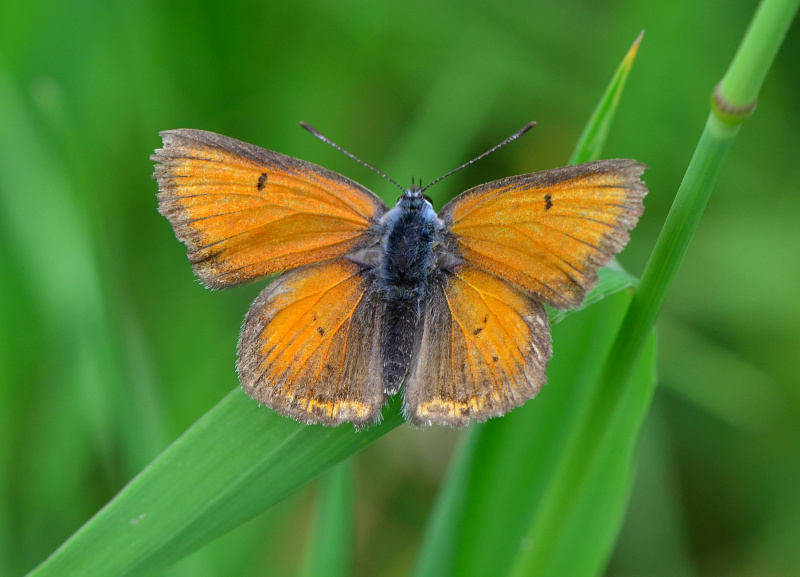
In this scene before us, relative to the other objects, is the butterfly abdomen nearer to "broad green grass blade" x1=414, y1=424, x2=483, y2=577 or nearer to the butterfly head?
the butterfly head

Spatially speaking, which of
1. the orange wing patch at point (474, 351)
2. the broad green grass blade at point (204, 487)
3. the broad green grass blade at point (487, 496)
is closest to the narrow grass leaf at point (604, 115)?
the broad green grass blade at point (487, 496)

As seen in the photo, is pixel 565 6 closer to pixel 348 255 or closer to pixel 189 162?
pixel 348 255

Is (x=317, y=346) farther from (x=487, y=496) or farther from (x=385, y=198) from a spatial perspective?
(x=385, y=198)

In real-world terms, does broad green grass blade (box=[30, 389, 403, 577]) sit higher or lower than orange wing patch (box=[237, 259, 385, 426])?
lower

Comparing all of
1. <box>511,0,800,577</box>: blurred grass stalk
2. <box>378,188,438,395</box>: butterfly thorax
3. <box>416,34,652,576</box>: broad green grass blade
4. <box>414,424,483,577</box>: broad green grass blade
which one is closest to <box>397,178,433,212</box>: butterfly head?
<box>378,188,438,395</box>: butterfly thorax

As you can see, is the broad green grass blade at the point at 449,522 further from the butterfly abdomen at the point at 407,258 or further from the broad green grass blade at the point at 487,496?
the butterfly abdomen at the point at 407,258

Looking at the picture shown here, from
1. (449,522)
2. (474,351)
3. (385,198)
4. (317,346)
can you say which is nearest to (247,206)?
(317,346)
